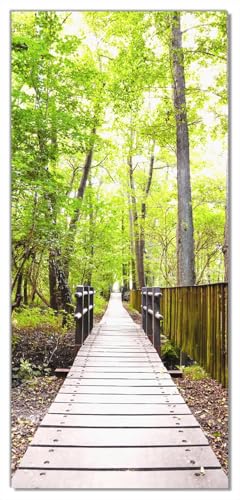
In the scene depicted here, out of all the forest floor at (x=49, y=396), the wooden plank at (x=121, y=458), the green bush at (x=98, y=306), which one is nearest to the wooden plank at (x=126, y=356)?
the forest floor at (x=49, y=396)

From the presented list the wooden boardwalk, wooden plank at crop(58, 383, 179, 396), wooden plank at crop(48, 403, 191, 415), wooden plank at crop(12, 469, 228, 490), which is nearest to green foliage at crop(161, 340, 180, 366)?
the wooden boardwalk

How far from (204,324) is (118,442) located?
1692mm

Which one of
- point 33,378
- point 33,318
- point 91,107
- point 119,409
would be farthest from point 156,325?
point 91,107

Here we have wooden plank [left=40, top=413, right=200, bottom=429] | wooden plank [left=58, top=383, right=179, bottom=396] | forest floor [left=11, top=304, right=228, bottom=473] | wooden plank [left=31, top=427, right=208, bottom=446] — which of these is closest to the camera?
wooden plank [left=31, top=427, right=208, bottom=446]

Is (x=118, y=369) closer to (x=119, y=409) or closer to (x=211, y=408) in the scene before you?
(x=211, y=408)

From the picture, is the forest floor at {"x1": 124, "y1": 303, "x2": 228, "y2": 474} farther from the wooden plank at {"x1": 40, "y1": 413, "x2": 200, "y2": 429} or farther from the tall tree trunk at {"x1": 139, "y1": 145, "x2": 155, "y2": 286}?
the tall tree trunk at {"x1": 139, "y1": 145, "x2": 155, "y2": 286}

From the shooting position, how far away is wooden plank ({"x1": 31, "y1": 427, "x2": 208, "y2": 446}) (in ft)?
6.84

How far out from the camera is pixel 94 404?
273 cm

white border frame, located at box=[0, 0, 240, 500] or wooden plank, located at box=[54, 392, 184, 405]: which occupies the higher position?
white border frame, located at box=[0, 0, 240, 500]

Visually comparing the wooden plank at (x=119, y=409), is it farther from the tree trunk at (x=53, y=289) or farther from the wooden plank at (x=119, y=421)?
the tree trunk at (x=53, y=289)

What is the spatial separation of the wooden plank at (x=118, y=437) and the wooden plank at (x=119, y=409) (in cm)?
27
